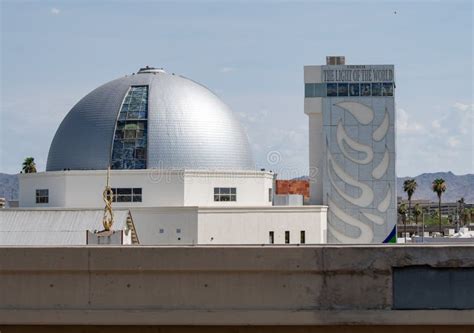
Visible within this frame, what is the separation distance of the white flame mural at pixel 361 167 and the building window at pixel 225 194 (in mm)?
12112

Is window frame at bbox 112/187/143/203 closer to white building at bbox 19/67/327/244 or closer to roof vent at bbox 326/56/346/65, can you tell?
white building at bbox 19/67/327/244

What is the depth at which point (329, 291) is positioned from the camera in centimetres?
1238

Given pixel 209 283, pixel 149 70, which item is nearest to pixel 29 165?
pixel 149 70

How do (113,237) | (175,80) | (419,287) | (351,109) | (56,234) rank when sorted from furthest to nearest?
1. (351,109)
2. (175,80)
3. (56,234)
4. (113,237)
5. (419,287)

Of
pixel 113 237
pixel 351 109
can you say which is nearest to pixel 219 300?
pixel 113 237


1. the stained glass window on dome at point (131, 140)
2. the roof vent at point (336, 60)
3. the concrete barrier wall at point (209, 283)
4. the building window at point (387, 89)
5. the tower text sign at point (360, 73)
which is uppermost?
the roof vent at point (336, 60)

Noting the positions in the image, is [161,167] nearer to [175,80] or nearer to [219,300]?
[175,80]

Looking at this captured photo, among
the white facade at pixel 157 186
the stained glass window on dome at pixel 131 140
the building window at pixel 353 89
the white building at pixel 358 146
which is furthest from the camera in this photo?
the building window at pixel 353 89

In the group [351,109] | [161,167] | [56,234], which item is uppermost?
[351,109]

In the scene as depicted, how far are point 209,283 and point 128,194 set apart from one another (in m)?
46.5

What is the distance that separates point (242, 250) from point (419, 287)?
2.28m

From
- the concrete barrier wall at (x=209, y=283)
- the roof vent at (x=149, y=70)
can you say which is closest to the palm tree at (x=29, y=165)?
the roof vent at (x=149, y=70)

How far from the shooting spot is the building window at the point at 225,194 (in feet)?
194

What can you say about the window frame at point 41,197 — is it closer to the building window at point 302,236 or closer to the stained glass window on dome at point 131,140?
the stained glass window on dome at point 131,140
